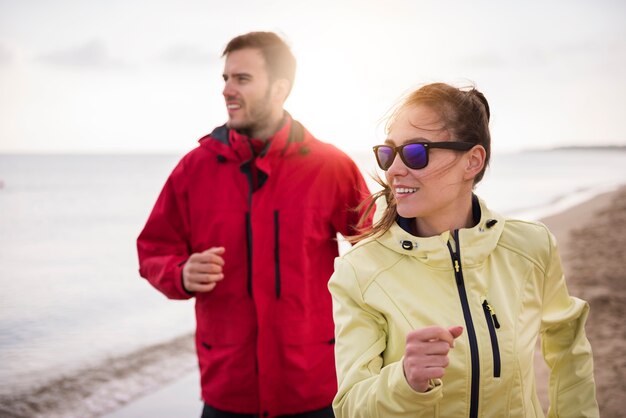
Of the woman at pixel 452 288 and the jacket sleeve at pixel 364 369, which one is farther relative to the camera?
the woman at pixel 452 288

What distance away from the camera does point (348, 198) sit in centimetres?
330

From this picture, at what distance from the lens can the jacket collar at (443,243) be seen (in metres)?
1.86

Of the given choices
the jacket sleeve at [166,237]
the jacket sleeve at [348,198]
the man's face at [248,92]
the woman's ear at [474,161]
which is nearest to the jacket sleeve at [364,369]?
the woman's ear at [474,161]

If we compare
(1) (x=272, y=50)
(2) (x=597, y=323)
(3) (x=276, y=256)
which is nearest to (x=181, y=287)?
(3) (x=276, y=256)

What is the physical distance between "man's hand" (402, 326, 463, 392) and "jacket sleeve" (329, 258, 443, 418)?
7 cm

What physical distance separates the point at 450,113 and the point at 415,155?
0.19 meters

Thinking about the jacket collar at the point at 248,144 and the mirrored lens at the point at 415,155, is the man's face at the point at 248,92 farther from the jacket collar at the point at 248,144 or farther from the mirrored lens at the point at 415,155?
the mirrored lens at the point at 415,155

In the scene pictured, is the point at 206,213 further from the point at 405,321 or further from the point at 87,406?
the point at 87,406

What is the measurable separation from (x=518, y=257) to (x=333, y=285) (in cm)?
62

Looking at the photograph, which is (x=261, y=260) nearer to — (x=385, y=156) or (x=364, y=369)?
(x=385, y=156)

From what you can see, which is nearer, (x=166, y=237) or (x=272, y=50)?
(x=166, y=237)

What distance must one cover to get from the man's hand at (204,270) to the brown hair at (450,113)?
3.35 ft

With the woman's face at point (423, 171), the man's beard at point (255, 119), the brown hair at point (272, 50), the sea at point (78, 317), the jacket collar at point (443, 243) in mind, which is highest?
the brown hair at point (272, 50)

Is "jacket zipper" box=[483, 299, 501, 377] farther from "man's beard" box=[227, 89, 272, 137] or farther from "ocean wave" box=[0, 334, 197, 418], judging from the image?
"ocean wave" box=[0, 334, 197, 418]
